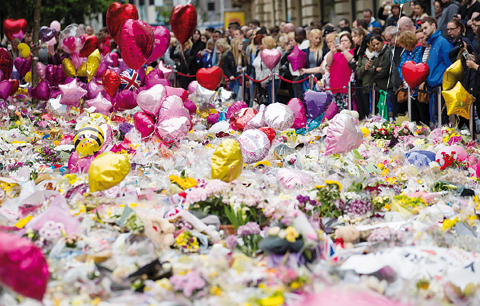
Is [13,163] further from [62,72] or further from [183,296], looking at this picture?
[62,72]

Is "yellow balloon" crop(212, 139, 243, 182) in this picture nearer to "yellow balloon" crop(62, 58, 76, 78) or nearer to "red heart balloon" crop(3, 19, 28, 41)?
"yellow balloon" crop(62, 58, 76, 78)

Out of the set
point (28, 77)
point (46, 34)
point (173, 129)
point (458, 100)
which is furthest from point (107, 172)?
point (28, 77)

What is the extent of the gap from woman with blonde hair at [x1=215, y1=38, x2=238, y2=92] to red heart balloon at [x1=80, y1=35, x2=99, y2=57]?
260cm

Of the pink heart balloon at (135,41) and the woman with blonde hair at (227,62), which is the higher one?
the pink heart balloon at (135,41)

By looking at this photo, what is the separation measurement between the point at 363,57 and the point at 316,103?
1399 millimetres

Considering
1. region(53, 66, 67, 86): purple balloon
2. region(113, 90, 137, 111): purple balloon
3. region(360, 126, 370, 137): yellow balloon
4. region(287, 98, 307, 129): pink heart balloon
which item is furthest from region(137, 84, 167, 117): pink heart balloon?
region(53, 66, 67, 86): purple balloon

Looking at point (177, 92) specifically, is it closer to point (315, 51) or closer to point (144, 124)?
point (144, 124)

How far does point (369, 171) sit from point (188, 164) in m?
1.60

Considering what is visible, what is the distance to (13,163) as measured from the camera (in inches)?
213

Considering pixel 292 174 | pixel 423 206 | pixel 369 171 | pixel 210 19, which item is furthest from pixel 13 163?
pixel 210 19

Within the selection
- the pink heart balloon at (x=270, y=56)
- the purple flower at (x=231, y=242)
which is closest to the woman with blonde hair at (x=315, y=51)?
the pink heart balloon at (x=270, y=56)

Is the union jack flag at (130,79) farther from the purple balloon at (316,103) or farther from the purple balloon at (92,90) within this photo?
the purple balloon at (316,103)

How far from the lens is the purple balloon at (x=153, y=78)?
7.92 m

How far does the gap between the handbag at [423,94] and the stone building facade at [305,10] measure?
7.33 m
